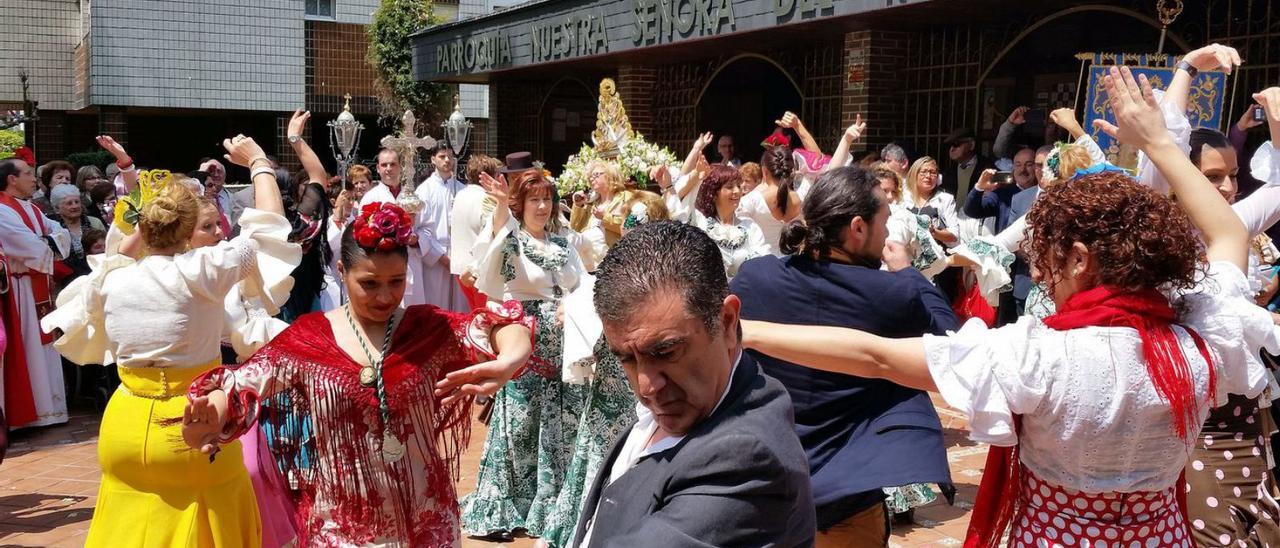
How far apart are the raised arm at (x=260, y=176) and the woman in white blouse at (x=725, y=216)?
9.88ft

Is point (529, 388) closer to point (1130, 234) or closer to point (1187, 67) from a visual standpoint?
point (1187, 67)

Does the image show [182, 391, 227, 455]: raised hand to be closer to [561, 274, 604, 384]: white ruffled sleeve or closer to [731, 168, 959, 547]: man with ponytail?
[731, 168, 959, 547]: man with ponytail

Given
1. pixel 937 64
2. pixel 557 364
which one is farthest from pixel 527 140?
pixel 557 364

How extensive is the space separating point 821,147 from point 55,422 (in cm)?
828

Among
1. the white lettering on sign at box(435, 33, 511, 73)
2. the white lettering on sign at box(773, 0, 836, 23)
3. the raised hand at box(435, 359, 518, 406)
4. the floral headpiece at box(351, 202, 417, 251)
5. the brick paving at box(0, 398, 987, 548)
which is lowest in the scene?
the brick paving at box(0, 398, 987, 548)

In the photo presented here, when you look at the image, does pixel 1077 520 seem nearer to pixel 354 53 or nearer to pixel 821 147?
pixel 821 147

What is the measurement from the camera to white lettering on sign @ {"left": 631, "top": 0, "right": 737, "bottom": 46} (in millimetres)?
12297

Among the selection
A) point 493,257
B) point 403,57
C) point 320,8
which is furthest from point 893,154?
point 320,8

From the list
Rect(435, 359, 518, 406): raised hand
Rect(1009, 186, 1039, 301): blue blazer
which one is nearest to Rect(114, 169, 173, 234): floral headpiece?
Rect(435, 359, 518, 406): raised hand

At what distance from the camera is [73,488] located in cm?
688

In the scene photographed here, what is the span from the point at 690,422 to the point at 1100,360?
107cm

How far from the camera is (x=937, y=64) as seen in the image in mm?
11859

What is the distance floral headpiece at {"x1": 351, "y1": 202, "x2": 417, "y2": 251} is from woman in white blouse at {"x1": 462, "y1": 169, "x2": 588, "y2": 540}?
234cm

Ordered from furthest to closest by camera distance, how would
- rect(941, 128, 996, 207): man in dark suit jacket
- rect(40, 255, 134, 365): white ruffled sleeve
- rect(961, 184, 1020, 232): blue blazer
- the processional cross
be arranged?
rect(941, 128, 996, 207): man in dark suit jacket → the processional cross → rect(961, 184, 1020, 232): blue blazer → rect(40, 255, 134, 365): white ruffled sleeve
